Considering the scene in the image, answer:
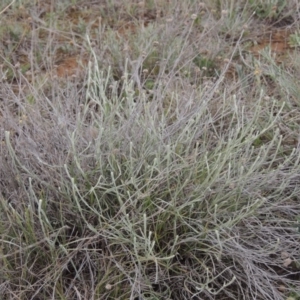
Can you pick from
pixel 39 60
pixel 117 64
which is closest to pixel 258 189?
pixel 117 64

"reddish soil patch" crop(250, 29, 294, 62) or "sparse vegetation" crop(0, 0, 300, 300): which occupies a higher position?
"sparse vegetation" crop(0, 0, 300, 300)

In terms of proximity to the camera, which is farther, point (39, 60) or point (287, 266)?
point (39, 60)

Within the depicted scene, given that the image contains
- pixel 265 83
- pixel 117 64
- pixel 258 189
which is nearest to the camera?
pixel 258 189

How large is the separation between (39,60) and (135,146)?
1.33m

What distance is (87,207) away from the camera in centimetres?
212

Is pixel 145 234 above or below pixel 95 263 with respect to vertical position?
above

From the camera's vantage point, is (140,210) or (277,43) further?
(277,43)

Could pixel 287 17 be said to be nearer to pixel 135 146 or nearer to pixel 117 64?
pixel 117 64

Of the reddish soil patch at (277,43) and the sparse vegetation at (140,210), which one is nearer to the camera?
the sparse vegetation at (140,210)

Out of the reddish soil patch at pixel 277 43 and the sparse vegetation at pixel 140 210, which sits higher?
the sparse vegetation at pixel 140 210

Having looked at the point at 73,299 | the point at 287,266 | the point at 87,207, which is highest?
the point at 87,207

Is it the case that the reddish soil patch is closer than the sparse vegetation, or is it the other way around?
the sparse vegetation

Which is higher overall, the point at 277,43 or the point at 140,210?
the point at 140,210

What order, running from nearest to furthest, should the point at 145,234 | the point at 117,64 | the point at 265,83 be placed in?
the point at 145,234 → the point at 265,83 → the point at 117,64
